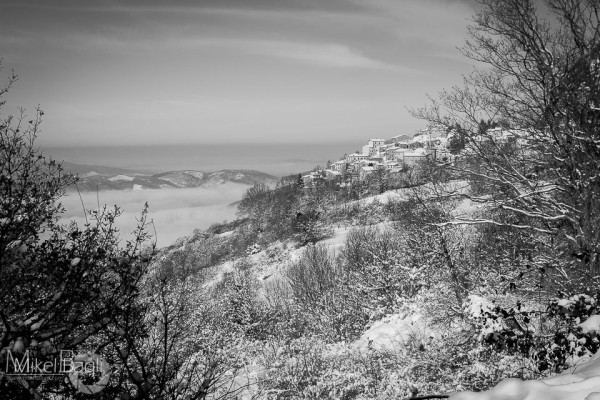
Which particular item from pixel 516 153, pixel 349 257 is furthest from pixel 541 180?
pixel 349 257

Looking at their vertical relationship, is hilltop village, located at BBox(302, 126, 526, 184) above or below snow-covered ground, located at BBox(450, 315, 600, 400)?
above

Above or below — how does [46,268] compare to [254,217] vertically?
above

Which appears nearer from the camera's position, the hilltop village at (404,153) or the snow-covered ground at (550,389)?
the snow-covered ground at (550,389)

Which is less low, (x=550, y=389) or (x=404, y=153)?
(x=404, y=153)

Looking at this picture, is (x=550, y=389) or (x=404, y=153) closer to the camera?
(x=550, y=389)

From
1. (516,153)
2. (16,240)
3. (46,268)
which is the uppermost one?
(516,153)

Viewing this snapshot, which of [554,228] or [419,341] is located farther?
[419,341]

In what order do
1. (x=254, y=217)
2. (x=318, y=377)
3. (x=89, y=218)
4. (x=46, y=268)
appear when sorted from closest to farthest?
(x=46, y=268)
(x=89, y=218)
(x=318, y=377)
(x=254, y=217)

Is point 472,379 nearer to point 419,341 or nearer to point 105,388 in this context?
point 419,341

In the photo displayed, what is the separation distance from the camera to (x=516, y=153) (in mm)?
7996

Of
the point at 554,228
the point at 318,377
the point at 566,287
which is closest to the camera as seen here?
the point at 566,287

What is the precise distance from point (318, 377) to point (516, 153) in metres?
7.15

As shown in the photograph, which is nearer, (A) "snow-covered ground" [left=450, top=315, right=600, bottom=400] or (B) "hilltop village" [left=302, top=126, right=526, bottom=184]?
(A) "snow-covered ground" [left=450, top=315, right=600, bottom=400]

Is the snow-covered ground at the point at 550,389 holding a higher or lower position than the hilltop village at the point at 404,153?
lower
